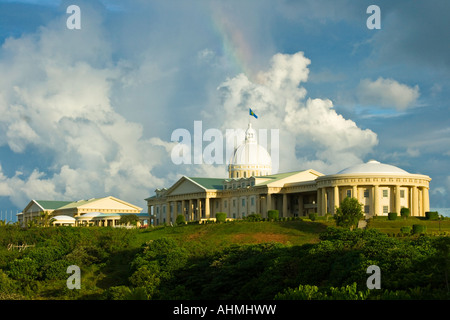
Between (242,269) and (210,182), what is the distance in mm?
64222

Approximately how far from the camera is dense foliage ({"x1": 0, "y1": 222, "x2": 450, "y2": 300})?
103 ft

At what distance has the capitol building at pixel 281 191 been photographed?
7519 centimetres

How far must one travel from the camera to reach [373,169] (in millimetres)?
75750

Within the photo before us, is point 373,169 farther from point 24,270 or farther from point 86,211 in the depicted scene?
point 86,211

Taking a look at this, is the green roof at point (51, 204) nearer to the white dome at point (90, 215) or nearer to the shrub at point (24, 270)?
the white dome at point (90, 215)

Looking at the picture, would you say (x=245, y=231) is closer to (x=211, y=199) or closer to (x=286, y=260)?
(x=286, y=260)

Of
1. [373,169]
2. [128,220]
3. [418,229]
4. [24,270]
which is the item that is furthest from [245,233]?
[128,220]

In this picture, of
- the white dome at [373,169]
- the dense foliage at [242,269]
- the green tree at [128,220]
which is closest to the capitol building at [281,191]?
the white dome at [373,169]

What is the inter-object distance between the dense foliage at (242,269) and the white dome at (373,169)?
2124cm

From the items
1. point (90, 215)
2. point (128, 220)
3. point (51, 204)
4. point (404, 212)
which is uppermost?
point (404, 212)

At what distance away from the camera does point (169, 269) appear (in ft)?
165

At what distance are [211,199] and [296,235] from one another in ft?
146

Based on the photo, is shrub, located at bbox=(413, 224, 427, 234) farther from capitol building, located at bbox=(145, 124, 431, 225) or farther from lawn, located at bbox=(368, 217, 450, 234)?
capitol building, located at bbox=(145, 124, 431, 225)
